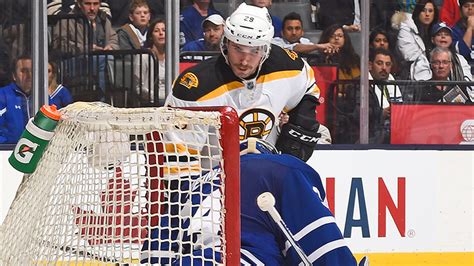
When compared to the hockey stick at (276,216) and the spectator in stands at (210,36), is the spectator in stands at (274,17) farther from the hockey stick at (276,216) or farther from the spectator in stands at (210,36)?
the hockey stick at (276,216)

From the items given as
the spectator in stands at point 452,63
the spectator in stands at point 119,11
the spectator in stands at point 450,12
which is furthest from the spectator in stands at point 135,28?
the spectator in stands at point 450,12

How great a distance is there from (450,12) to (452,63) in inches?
9.6

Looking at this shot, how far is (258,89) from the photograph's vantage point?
4.16m

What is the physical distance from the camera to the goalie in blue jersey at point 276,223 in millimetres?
2855

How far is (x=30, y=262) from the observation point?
114 inches

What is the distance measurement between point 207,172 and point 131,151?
19 centimetres

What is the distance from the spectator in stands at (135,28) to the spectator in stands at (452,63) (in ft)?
4.27

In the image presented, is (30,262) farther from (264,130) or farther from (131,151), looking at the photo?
(264,130)

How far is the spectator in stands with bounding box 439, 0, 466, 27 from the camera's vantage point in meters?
5.75

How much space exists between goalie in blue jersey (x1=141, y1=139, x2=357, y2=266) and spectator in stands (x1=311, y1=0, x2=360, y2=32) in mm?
2731

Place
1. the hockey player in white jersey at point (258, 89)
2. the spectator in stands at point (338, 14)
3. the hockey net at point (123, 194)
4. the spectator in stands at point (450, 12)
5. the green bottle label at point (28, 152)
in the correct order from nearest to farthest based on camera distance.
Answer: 1. the hockey net at point (123, 194)
2. the green bottle label at point (28, 152)
3. the hockey player in white jersey at point (258, 89)
4. the spectator in stands at point (338, 14)
5. the spectator in stands at point (450, 12)

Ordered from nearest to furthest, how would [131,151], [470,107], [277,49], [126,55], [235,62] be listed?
[131,151], [235,62], [277,49], [126,55], [470,107]

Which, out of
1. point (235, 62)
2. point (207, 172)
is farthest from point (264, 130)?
point (207, 172)

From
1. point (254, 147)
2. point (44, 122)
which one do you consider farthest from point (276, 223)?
point (44, 122)
